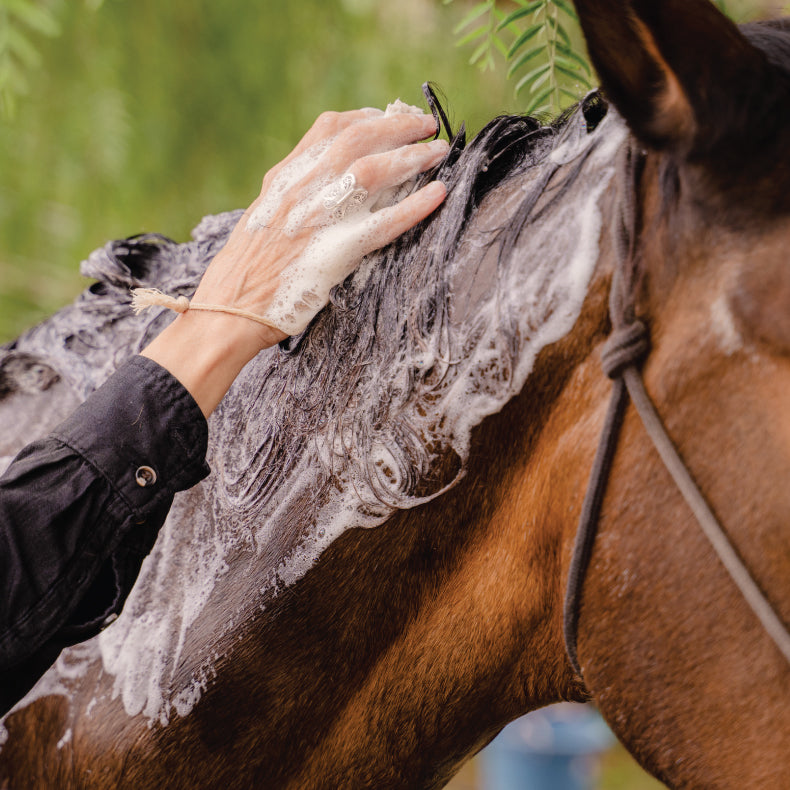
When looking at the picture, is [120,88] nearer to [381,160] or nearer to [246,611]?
[381,160]

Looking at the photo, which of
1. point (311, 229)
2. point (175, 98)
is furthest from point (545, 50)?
point (175, 98)

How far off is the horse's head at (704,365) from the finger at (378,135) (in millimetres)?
354

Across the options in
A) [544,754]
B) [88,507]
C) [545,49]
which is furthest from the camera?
[544,754]

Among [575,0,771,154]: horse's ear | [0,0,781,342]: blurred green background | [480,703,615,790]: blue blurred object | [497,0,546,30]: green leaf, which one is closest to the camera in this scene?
[575,0,771,154]: horse's ear

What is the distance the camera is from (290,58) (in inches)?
106

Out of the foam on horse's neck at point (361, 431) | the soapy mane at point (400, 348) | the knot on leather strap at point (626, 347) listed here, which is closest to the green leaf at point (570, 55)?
the soapy mane at point (400, 348)

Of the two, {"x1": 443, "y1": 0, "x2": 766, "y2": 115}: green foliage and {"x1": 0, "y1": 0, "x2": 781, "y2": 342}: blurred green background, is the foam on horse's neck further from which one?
{"x1": 0, "y1": 0, "x2": 781, "y2": 342}: blurred green background

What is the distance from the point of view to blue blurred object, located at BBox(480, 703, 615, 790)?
11.6 feet

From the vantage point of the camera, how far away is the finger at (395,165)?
0.99 m

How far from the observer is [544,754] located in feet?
11.6

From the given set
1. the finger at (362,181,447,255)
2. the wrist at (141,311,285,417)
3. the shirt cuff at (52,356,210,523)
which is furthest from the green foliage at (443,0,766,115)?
the shirt cuff at (52,356,210,523)

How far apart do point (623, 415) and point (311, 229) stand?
16.7 inches

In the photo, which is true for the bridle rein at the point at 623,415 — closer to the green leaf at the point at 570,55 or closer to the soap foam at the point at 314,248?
the soap foam at the point at 314,248

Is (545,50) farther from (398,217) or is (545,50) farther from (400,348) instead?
(400,348)
